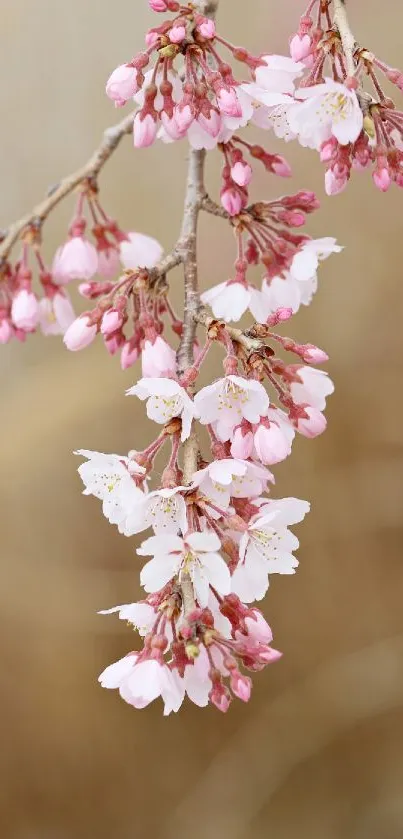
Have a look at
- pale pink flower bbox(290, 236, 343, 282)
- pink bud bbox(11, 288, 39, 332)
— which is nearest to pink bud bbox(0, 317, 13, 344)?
pink bud bbox(11, 288, 39, 332)

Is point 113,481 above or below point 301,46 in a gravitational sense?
below

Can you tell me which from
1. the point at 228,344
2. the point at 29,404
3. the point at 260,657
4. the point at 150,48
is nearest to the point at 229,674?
the point at 260,657

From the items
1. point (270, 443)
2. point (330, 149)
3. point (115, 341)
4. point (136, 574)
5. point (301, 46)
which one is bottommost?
point (136, 574)

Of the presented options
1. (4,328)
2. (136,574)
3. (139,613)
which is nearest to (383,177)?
(139,613)

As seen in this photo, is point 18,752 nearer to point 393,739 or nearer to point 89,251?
point 393,739

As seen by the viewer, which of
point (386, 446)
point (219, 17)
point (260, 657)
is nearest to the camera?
point (260, 657)

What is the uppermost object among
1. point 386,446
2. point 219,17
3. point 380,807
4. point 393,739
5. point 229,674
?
point 219,17

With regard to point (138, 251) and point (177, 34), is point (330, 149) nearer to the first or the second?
point (177, 34)
